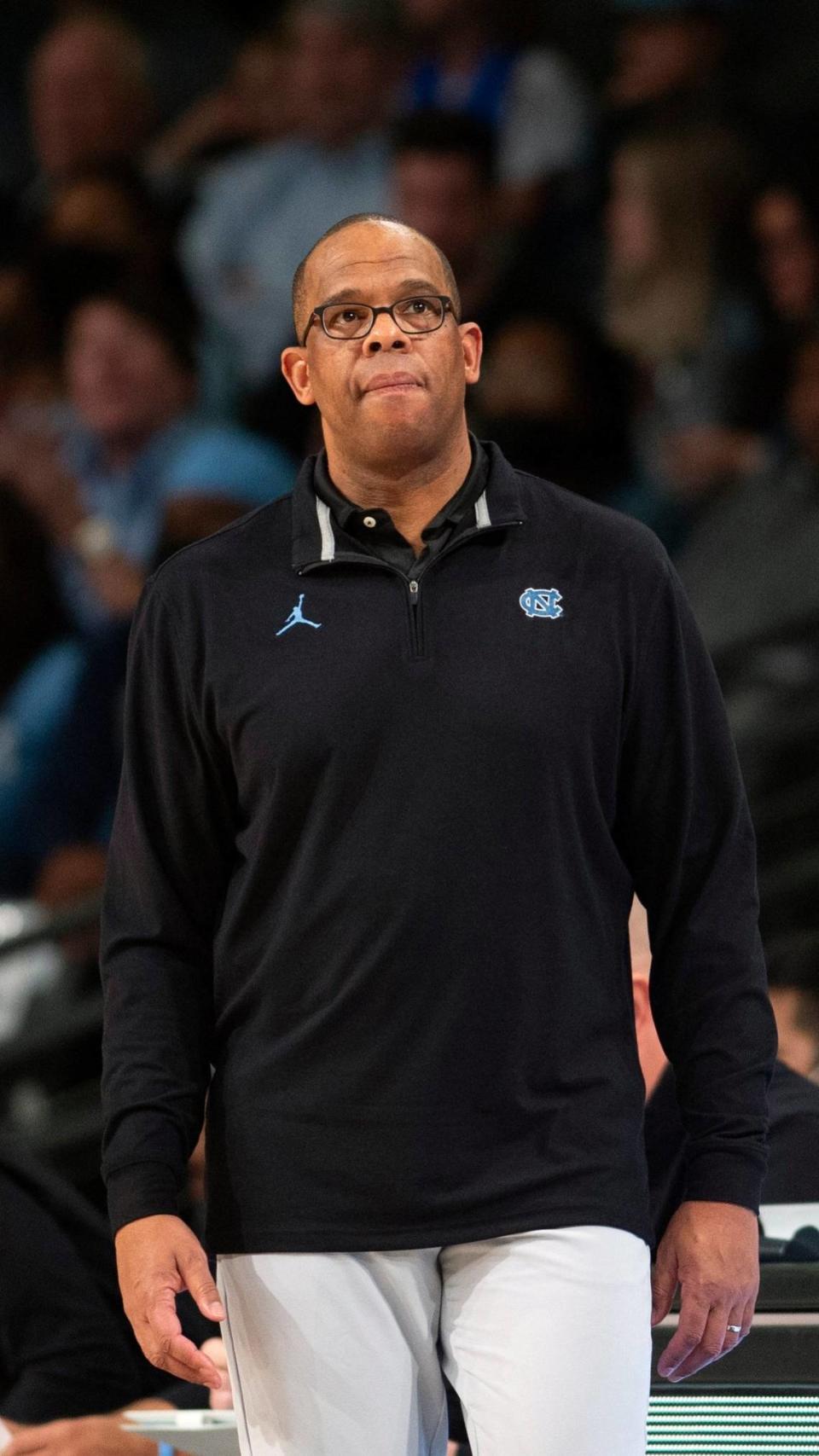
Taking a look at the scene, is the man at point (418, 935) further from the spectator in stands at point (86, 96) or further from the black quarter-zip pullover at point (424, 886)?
the spectator in stands at point (86, 96)

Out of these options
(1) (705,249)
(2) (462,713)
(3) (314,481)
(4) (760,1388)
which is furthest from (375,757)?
(1) (705,249)

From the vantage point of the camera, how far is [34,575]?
6414mm

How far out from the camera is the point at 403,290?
175 cm

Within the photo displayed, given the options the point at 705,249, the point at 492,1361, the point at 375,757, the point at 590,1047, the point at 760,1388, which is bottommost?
the point at 760,1388

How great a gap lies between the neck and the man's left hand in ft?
1.98

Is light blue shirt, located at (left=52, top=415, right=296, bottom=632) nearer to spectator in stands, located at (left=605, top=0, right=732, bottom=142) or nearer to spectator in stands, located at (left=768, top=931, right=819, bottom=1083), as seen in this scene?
spectator in stands, located at (left=605, top=0, right=732, bottom=142)

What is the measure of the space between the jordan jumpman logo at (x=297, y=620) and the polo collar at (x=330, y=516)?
4 centimetres

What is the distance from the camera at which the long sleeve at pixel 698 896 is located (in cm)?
167

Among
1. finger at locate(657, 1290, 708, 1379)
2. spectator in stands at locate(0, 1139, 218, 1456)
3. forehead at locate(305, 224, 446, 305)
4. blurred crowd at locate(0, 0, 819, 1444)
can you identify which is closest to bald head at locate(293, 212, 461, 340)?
forehead at locate(305, 224, 446, 305)

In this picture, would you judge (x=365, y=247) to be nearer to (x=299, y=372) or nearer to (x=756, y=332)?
(x=299, y=372)

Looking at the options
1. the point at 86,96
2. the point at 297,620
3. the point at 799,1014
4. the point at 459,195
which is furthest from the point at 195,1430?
the point at 86,96

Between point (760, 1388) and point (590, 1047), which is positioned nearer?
point (590, 1047)

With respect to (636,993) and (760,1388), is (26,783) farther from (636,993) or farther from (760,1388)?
(760,1388)

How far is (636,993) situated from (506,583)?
2.66ft
